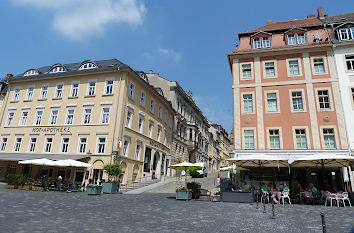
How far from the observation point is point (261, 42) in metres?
23.9

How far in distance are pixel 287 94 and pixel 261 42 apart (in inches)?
226

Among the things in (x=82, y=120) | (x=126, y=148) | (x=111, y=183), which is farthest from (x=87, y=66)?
(x=111, y=183)

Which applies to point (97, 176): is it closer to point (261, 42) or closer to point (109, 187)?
point (109, 187)

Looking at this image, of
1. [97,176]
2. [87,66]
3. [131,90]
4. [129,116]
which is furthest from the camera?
[87,66]

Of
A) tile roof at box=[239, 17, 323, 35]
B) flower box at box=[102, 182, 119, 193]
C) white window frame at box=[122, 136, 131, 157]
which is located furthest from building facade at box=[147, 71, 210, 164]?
flower box at box=[102, 182, 119, 193]

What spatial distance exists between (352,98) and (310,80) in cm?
344

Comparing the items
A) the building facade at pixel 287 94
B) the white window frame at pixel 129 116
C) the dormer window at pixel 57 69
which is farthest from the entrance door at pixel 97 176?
the dormer window at pixel 57 69

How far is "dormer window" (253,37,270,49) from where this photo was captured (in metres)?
23.7

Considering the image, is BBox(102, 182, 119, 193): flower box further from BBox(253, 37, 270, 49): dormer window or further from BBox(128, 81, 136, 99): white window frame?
BBox(253, 37, 270, 49): dormer window

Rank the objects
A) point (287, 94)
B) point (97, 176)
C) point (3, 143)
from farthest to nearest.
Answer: point (3, 143) → point (97, 176) → point (287, 94)

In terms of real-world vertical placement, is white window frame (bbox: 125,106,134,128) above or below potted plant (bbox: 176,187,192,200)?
above

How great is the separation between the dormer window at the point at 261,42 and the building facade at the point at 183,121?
60.0 ft

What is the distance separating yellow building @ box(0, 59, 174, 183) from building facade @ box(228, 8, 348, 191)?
38.8ft

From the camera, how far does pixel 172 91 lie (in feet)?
134
